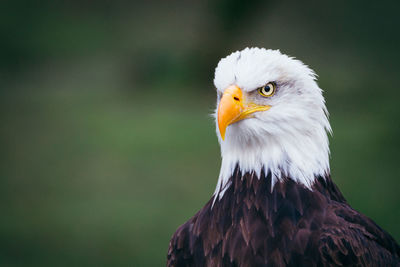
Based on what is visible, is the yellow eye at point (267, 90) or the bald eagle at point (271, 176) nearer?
the bald eagle at point (271, 176)

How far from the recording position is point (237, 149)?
3176 millimetres

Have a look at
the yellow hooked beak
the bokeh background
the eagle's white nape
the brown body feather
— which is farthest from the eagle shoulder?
the bokeh background

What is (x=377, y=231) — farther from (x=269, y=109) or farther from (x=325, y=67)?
(x=325, y=67)

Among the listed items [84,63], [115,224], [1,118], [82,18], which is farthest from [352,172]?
[82,18]

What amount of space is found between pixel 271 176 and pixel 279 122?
12.8 inches

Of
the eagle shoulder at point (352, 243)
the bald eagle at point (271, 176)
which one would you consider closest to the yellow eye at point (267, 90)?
the bald eagle at point (271, 176)

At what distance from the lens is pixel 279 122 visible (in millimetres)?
3055

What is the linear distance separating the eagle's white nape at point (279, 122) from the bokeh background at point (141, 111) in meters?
4.26

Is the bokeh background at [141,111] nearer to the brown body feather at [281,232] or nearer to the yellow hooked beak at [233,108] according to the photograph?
the brown body feather at [281,232]

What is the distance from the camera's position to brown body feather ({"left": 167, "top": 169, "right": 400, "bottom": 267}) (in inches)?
113

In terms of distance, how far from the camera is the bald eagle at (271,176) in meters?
2.95

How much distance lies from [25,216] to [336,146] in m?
5.71

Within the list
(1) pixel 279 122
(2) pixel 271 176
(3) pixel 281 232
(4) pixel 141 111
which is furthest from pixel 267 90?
(4) pixel 141 111

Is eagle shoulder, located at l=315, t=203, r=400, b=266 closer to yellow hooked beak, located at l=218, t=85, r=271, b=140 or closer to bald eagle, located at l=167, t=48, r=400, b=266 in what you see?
bald eagle, located at l=167, t=48, r=400, b=266
